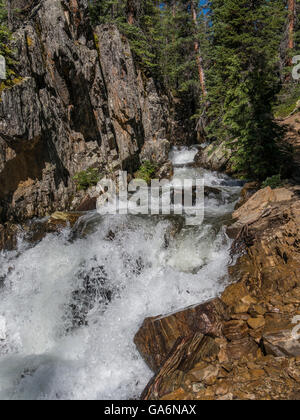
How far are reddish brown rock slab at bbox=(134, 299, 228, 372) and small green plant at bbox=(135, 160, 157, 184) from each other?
10714mm

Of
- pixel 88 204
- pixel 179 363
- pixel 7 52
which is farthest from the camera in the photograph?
pixel 88 204

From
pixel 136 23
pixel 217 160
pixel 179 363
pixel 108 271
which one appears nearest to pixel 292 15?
pixel 136 23

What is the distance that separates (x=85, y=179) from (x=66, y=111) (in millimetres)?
3569

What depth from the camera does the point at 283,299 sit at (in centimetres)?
457

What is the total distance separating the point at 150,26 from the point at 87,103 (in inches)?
574

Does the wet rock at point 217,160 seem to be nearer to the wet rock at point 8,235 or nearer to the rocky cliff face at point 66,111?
the rocky cliff face at point 66,111

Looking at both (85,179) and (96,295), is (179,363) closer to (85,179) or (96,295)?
(96,295)

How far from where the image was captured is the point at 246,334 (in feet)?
13.8

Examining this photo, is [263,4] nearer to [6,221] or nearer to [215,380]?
[6,221]

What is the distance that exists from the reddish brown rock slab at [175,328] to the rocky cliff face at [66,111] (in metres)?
6.76

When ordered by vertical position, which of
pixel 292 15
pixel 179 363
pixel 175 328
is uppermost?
pixel 292 15

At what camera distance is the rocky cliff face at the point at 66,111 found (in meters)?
8.80

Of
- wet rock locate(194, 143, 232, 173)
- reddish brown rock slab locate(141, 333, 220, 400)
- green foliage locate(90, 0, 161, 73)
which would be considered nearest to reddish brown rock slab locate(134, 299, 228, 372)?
reddish brown rock slab locate(141, 333, 220, 400)

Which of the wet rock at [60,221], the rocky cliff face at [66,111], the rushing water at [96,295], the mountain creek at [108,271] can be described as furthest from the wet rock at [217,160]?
the wet rock at [60,221]
